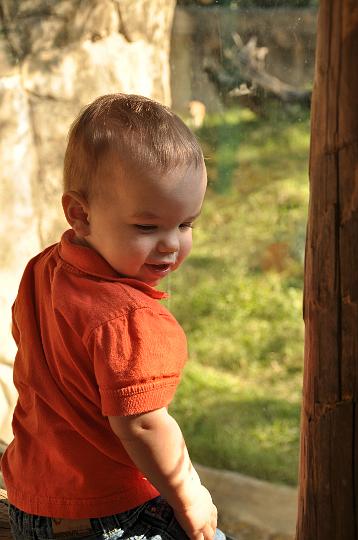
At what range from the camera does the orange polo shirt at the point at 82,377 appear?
4.39 feet

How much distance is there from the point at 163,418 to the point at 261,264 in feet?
11.2

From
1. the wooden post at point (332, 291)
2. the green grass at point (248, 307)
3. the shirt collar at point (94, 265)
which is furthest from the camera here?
the green grass at point (248, 307)

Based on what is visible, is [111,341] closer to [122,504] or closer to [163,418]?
[163,418]

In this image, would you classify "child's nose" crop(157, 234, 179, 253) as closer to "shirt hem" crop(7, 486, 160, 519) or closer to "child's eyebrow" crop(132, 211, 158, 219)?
"child's eyebrow" crop(132, 211, 158, 219)

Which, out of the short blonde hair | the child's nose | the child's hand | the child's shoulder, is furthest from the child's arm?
the short blonde hair

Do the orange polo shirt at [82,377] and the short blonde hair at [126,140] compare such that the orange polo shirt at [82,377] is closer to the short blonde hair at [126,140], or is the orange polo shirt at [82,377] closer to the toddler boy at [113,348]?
the toddler boy at [113,348]

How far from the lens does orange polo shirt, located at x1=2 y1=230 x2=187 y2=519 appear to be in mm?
1339

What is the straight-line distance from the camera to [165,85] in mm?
3777

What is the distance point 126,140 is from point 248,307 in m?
3.45

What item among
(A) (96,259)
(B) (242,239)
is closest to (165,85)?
(B) (242,239)

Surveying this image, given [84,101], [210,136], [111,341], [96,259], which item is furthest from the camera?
[210,136]

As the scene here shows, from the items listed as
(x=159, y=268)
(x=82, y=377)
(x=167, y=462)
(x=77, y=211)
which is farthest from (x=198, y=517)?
(x=77, y=211)

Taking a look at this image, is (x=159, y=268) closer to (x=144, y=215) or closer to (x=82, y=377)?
(x=144, y=215)

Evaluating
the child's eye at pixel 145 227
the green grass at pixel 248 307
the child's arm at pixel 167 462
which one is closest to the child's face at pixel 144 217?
the child's eye at pixel 145 227
